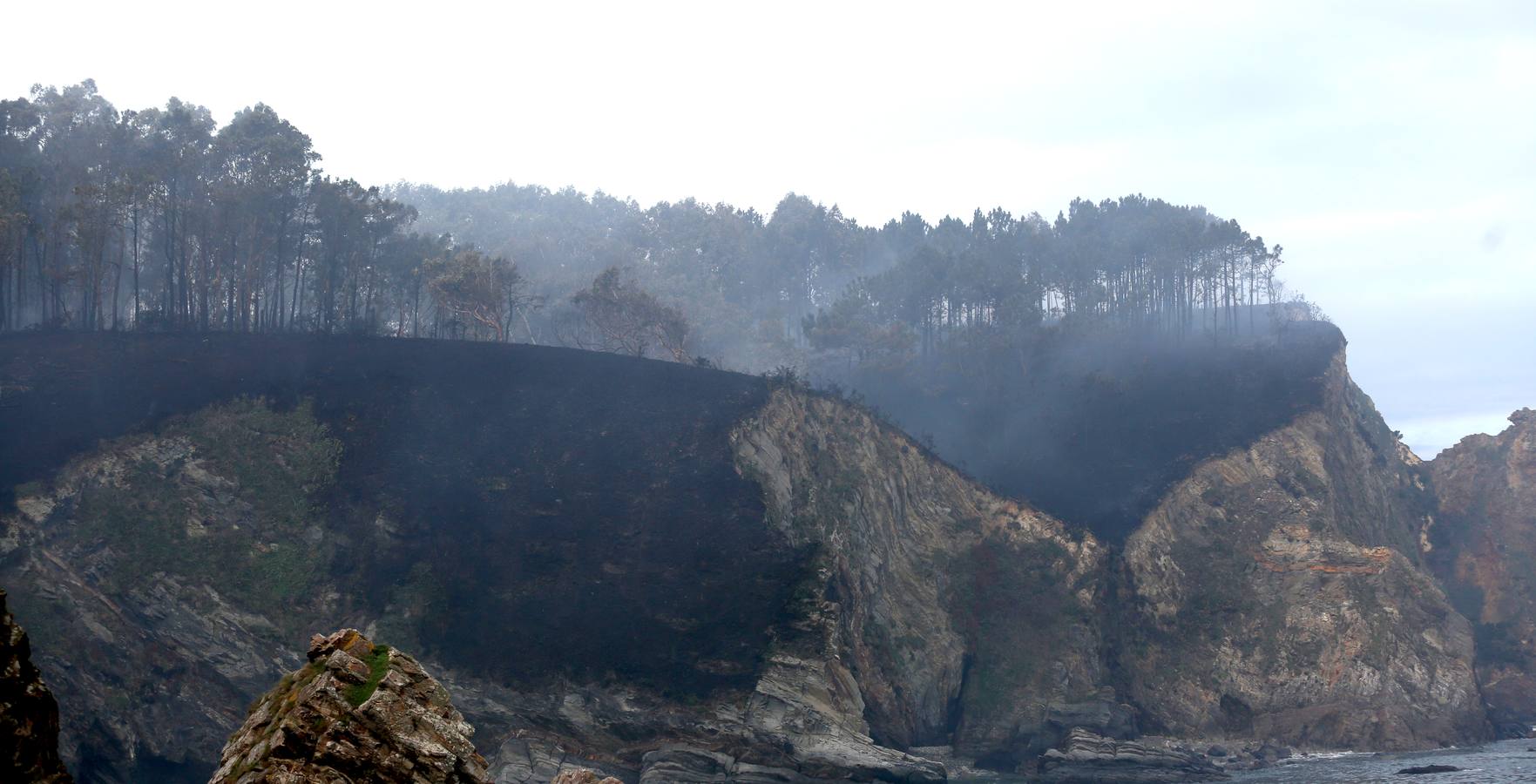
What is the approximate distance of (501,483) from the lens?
67.3 meters

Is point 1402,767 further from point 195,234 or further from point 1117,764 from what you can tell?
point 195,234

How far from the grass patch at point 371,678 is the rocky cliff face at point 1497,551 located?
3202 inches

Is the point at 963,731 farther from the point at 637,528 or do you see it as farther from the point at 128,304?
the point at 128,304

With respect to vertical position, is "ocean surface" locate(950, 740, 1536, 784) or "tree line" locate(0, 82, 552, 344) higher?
"tree line" locate(0, 82, 552, 344)

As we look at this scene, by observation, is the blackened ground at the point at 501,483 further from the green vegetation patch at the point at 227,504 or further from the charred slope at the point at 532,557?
the green vegetation patch at the point at 227,504

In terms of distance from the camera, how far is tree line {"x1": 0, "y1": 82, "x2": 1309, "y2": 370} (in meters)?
79.2

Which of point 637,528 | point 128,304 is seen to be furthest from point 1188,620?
point 128,304

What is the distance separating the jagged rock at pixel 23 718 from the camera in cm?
1142

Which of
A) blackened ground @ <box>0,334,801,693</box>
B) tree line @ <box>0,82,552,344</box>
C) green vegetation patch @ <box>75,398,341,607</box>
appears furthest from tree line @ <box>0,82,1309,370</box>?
green vegetation patch @ <box>75,398,341,607</box>

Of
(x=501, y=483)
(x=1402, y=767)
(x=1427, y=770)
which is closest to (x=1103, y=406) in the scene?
(x=1402, y=767)

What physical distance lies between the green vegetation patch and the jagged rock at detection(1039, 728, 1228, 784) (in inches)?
1714

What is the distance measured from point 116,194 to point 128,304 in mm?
25542

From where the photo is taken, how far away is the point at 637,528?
216 ft

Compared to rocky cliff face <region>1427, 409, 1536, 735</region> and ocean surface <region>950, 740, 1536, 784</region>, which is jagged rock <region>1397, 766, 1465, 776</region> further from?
rocky cliff face <region>1427, 409, 1536, 735</region>
